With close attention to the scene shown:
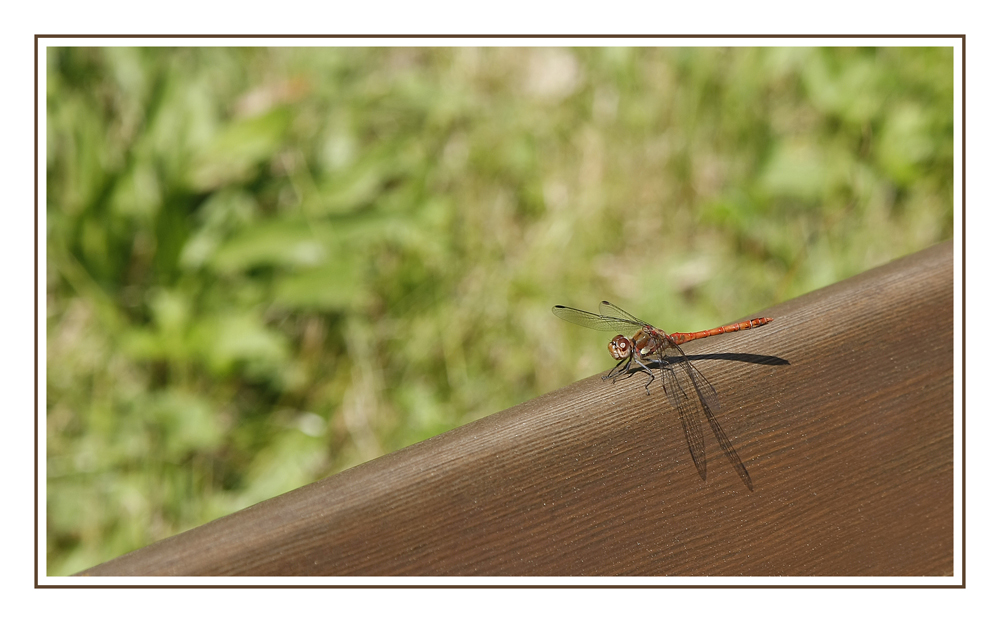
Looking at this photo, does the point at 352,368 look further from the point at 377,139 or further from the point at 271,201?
the point at 377,139

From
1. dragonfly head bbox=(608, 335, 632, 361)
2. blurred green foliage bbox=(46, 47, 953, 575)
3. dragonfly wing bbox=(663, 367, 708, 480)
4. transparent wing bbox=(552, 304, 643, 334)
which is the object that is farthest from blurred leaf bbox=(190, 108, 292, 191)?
dragonfly wing bbox=(663, 367, 708, 480)

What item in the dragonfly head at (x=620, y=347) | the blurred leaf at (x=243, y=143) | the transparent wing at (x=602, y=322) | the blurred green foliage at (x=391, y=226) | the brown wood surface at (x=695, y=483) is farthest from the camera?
the blurred leaf at (x=243, y=143)

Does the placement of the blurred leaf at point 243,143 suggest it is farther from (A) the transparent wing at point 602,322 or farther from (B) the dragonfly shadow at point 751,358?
(B) the dragonfly shadow at point 751,358

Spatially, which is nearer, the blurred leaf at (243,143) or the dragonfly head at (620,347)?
the dragonfly head at (620,347)

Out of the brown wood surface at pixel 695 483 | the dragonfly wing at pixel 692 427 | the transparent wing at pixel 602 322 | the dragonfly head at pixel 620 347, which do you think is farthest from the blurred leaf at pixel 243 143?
the dragonfly wing at pixel 692 427

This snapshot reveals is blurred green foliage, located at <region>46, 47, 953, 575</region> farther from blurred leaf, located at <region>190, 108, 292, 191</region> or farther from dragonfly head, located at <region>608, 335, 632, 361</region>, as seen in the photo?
dragonfly head, located at <region>608, 335, 632, 361</region>
